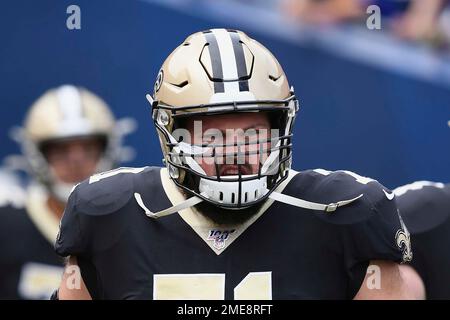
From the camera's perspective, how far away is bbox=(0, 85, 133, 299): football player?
4254 mm

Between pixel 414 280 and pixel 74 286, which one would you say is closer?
pixel 74 286

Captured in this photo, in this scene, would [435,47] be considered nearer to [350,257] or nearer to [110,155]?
[110,155]

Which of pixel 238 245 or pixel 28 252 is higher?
pixel 238 245

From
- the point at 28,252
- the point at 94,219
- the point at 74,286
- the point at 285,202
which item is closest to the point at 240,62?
the point at 285,202

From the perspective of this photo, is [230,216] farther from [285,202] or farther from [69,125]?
[69,125]

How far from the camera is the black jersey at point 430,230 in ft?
10.8

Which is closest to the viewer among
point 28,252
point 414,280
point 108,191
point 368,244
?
point 368,244

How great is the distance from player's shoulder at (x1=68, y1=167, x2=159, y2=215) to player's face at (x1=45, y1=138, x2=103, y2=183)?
1778 mm

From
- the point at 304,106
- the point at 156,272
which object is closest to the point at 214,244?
the point at 156,272

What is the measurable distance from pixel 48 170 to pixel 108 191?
187cm

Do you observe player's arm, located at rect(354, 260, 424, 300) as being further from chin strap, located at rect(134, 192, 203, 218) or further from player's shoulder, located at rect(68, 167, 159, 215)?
player's shoulder, located at rect(68, 167, 159, 215)

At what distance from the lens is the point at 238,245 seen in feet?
8.12

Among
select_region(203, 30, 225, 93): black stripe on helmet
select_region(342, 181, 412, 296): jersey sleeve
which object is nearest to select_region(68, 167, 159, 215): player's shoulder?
select_region(203, 30, 225, 93): black stripe on helmet

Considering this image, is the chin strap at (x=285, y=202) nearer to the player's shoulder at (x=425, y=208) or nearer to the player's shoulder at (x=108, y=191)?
the player's shoulder at (x=108, y=191)
